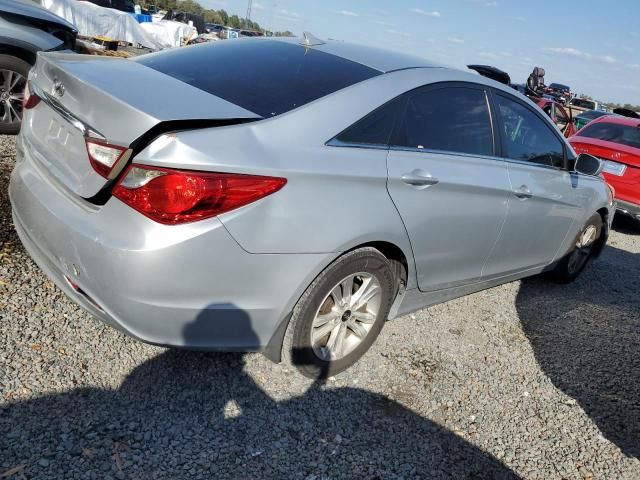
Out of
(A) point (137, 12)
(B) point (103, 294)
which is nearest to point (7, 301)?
(B) point (103, 294)

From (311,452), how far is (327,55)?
206cm

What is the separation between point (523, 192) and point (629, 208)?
181 inches

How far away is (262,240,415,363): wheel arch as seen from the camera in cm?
236

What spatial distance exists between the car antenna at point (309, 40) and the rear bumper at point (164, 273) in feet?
4.85

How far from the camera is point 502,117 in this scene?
3.43 m

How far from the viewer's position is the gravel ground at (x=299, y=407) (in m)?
2.14

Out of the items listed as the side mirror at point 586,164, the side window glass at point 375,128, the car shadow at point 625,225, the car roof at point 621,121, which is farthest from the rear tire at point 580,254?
the car roof at point 621,121

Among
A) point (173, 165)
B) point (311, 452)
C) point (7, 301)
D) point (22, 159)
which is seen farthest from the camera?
point (7, 301)

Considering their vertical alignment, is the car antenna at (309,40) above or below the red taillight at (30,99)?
above

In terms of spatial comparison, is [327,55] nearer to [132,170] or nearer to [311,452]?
[132,170]

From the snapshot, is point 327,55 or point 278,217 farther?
point 327,55

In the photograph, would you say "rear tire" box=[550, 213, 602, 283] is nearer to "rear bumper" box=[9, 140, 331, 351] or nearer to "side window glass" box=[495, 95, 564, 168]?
"side window glass" box=[495, 95, 564, 168]

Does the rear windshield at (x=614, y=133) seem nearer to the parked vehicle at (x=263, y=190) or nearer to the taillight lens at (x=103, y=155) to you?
the parked vehicle at (x=263, y=190)

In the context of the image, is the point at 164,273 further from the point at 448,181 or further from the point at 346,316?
the point at 448,181
